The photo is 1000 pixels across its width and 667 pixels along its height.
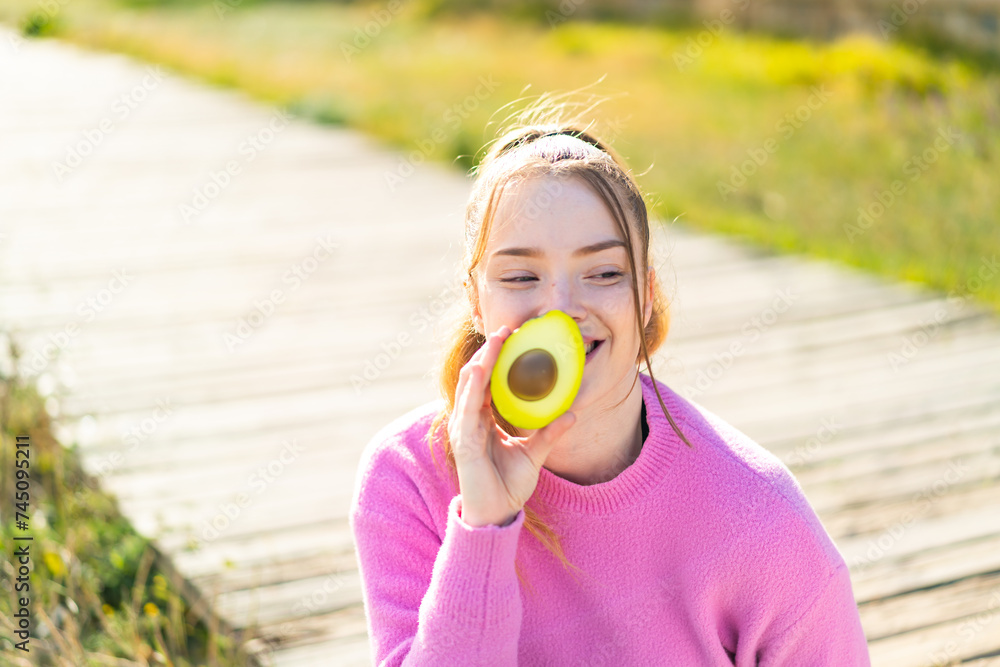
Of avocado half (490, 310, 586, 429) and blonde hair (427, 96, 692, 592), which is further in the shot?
blonde hair (427, 96, 692, 592)

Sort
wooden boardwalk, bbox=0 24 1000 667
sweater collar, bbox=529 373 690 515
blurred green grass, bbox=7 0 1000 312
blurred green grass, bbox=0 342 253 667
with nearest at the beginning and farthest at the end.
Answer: sweater collar, bbox=529 373 690 515 → blurred green grass, bbox=0 342 253 667 → wooden boardwalk, bbox=0 24 1000 667 → blurred green grass, bbox=7 0 1000 312

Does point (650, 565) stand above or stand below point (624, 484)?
below

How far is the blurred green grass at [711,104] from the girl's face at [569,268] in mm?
781

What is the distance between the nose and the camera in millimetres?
1867

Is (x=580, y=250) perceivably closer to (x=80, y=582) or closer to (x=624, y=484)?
(x=624, y=484)

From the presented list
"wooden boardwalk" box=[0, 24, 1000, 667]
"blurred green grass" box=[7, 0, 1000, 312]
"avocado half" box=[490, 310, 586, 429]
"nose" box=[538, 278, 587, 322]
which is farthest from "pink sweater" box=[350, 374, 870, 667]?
"blurred green grass" box=[7, 0, 1000, 312]

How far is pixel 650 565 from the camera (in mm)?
2023

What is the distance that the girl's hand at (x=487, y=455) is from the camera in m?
1.80

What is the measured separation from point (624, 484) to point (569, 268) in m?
0.43

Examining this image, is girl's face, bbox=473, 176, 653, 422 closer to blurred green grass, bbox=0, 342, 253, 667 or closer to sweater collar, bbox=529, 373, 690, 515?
sweater collar, bbox=529, 373, 690, 515

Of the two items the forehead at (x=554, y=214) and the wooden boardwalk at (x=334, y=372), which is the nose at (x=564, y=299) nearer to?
the forehead at (x=554, y=214)

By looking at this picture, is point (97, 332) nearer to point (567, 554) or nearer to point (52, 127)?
point (567, 554)

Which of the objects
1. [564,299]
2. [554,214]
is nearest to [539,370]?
[564,299]

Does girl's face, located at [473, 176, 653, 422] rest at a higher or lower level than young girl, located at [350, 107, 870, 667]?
higher
